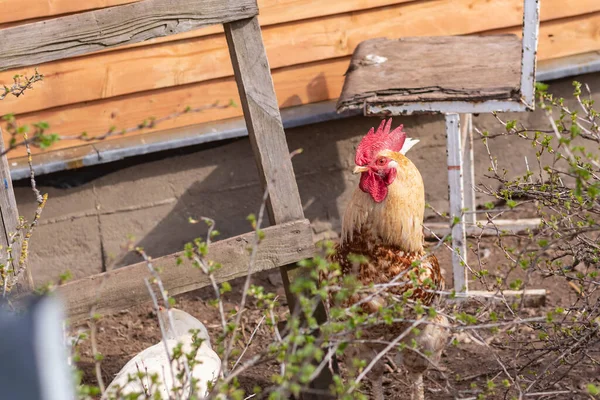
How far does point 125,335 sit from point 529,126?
3.14 meters

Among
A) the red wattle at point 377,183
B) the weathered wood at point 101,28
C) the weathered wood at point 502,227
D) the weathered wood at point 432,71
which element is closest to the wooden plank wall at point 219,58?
the weathered wood at point 432,71

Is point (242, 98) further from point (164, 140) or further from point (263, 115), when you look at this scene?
point (164, 140)

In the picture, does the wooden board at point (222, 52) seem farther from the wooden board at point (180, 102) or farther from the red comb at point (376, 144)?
the red comb at point (376, 144)

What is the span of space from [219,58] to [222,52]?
0.14 feet

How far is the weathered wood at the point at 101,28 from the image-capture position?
2.71 m

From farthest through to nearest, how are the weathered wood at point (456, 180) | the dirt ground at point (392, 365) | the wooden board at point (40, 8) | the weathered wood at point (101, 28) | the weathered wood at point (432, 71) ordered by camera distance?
the wooden board at point (40, 8)
the weathered wood at point (456, 180)
the weathered wood at point (432, 71)
the dirt ground at point (392, 365)
the weathered wood at point (101, 28)

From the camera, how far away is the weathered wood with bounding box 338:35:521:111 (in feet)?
12.6

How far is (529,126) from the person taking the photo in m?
5.22

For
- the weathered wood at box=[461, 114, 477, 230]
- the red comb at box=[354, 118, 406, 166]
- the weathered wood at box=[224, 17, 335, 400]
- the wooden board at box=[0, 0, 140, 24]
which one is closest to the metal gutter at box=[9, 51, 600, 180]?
the weathered wood at box=[461, 114, 477, 230]

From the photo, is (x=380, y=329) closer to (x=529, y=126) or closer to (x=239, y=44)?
(x=239, y=44)

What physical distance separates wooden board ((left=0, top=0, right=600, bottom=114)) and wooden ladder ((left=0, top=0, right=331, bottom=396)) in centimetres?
178

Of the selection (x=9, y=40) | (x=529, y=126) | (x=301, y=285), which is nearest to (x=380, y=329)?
(x=301, y=285)

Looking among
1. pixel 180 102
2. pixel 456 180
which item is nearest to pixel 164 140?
pixel 180 102

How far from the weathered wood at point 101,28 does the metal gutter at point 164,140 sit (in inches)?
73.4
